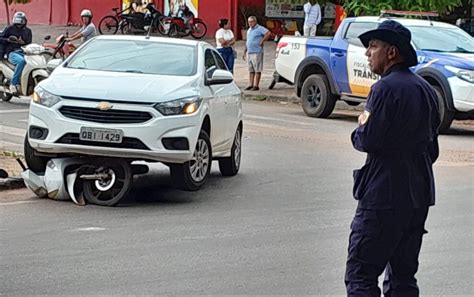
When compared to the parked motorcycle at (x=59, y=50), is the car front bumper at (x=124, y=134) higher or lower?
higher

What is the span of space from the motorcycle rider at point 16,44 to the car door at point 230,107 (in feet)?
26.2

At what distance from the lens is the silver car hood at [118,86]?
1007cm

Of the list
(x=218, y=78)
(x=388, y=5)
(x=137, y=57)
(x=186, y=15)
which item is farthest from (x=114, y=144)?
(x=186, y=15)

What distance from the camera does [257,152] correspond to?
1478 centimetres

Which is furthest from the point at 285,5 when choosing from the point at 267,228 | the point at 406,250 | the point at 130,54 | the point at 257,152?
the point at 406,250

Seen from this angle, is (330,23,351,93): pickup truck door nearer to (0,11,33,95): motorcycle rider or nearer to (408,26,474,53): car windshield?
(408,26,474,53): car windshield

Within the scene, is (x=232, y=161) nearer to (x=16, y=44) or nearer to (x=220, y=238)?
(x=220, y=238)

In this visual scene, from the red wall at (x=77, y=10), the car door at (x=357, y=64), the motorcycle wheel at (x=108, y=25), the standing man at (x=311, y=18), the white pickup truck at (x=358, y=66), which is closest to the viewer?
the white pickup truck at (x=358, y=66)

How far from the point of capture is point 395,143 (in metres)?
5.26

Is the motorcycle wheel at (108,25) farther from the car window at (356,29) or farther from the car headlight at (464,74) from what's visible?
the car headlight at (464,74)

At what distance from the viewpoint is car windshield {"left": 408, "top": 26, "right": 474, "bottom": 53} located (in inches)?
725

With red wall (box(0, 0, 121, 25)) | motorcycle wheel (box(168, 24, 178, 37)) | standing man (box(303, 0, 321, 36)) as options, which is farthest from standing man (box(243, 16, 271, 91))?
red wall (box(0, 0, 121, 25))

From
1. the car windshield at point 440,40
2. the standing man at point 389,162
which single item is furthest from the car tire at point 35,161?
the car windshield at point 440,40

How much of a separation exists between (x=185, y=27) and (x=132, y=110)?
1123 inches
